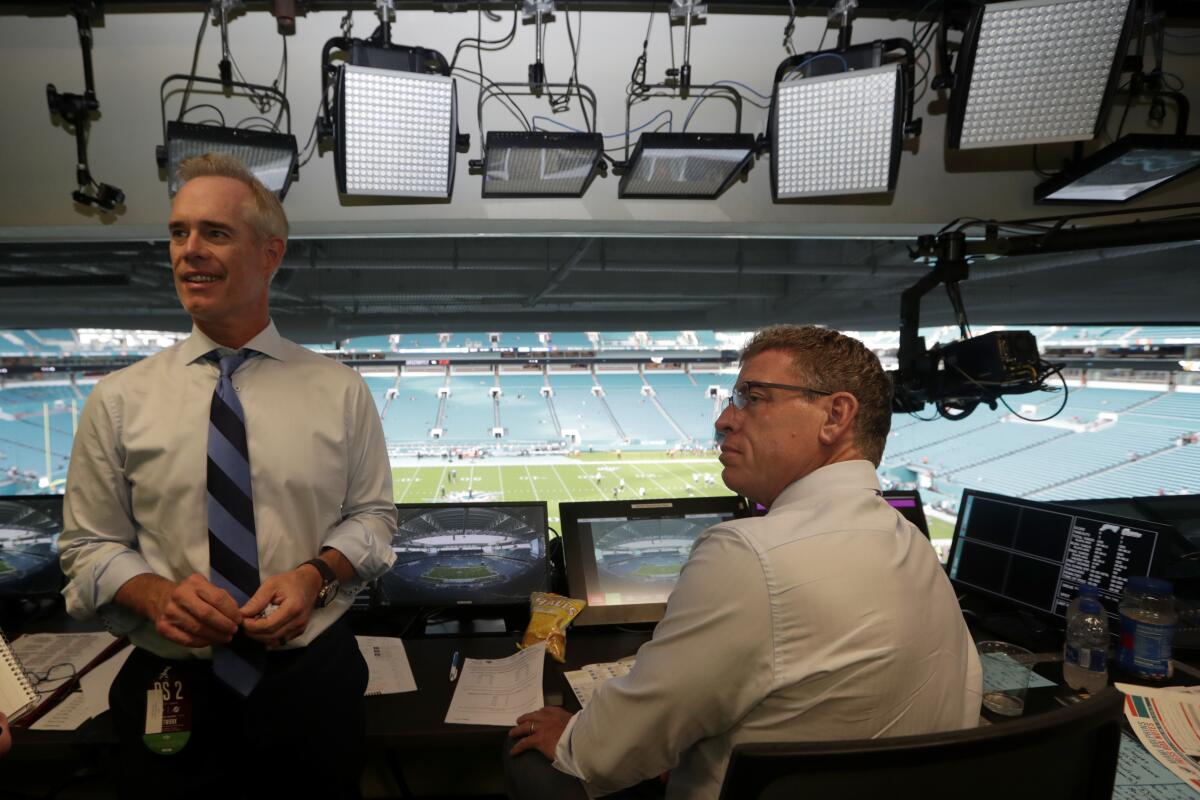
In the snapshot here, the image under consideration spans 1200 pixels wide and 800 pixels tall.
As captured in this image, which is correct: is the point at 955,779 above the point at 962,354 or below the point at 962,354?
below

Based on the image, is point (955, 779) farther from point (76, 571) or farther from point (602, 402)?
point (602, 402)

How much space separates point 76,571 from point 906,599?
1.46 metres

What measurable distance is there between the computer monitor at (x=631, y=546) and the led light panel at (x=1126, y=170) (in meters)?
1.84

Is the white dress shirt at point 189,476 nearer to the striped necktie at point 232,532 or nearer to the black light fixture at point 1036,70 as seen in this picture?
the striped necktie at point 232,532

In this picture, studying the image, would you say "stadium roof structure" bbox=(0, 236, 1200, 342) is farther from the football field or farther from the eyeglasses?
the football field

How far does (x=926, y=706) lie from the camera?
0.81 m

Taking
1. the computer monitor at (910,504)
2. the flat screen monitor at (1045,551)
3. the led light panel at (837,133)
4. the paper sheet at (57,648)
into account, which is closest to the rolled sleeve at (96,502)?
the paper sheet at (57,648)

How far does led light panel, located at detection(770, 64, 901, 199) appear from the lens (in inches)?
74.6

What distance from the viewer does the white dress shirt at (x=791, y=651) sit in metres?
0.77

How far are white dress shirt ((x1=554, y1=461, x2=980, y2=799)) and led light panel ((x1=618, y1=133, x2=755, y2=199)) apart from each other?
4.64ft

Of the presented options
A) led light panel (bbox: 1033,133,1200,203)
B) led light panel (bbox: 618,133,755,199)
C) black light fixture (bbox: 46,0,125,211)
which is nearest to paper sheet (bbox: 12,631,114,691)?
black light fixture (bbox: 46,0,125,211)

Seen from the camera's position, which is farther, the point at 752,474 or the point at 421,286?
the point at 421,286

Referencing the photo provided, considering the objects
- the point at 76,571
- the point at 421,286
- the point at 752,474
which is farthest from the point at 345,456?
the point at 421,286

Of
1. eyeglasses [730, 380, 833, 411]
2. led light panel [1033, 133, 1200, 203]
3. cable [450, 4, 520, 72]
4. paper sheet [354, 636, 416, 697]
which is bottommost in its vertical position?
paper sheet [354, 636, 416, 697]
